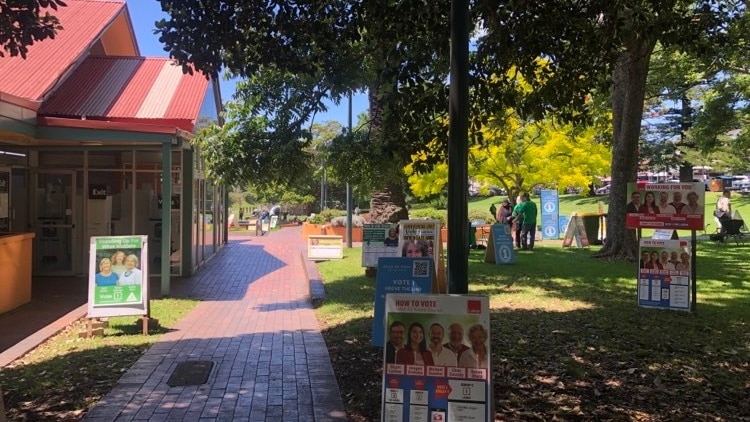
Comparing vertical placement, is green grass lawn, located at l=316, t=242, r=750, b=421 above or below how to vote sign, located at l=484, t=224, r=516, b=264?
below

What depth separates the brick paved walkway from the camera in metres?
4.72

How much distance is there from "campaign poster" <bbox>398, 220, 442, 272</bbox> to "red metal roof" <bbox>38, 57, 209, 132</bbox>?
7843 millimetres

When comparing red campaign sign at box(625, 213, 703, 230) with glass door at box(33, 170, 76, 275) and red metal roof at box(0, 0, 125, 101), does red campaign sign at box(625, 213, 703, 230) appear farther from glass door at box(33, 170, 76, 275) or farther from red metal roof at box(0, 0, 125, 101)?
glass door at box(33, 170, 76, 275)

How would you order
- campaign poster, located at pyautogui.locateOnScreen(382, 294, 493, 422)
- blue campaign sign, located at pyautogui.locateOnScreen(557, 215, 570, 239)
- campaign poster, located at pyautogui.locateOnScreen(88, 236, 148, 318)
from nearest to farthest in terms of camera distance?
campaign poster, located at pyautogui.locateOnScreen(382, 294, 493, 422), campaign poster, located at pyautogui.locateOnScreen(88, 236, 148, 318), blue campaign sign, located at pyautogui.locateOnScreen(557, 215, 570, 239)

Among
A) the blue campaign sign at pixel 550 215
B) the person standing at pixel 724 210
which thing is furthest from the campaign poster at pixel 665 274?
the blue campaign sign at pixel 550 215

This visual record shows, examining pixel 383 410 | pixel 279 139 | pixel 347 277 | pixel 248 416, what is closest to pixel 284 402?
pixel 248 416

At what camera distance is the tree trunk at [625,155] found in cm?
1323

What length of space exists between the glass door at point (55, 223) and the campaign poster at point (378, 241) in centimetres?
644

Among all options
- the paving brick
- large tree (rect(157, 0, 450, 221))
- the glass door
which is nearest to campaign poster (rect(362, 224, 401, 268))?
the paving brick

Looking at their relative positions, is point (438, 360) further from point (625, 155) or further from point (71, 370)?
point (625, 155)

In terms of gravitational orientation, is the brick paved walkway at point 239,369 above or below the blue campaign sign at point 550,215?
below

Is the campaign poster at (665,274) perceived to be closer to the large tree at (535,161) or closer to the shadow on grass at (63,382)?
the shadow on grass at (63,382)

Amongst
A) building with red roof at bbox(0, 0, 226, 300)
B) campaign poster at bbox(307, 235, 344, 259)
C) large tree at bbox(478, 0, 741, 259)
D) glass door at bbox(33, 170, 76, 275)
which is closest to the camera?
large tree at bbox(478, 0, 741, 259)

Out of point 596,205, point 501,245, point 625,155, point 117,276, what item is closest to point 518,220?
point 501,245
